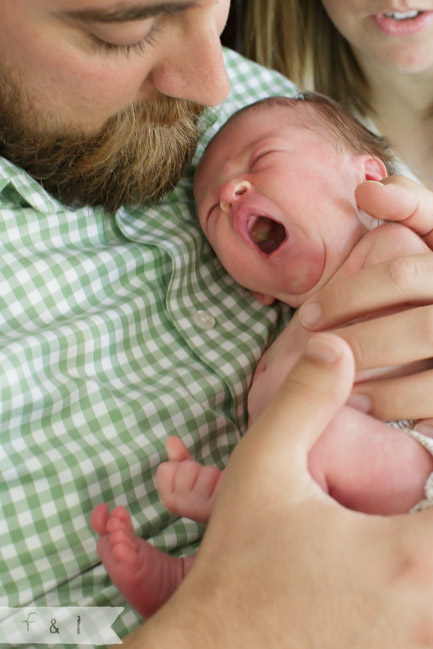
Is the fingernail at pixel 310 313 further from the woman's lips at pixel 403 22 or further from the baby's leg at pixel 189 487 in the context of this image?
the woman's lips at pixel 403 22

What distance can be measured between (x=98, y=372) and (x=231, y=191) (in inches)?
18.9

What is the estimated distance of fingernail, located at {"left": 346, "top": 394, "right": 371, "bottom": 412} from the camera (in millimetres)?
1257

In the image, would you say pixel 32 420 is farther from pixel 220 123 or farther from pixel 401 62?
pixel 401 62

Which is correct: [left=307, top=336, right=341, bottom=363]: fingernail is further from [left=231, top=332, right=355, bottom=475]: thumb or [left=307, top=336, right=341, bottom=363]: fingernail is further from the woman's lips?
the woman's lips

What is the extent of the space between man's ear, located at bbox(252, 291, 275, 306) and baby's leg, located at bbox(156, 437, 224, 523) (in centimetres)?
52

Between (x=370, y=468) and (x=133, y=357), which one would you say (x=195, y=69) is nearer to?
(x=133, y=357)

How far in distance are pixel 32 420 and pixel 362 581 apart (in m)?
0.65

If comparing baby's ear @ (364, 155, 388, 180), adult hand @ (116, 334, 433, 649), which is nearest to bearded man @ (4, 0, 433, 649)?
adult hand @ (116, 334, 433, 649)

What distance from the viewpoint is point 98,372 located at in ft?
4.61

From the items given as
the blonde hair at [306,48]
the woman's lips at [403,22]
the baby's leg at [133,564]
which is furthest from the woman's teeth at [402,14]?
the baby's leg at [133,564]

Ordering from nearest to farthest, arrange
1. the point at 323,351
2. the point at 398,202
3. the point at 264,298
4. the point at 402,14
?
the point at 323,351
the point at 398,202
the point at 264,298
the point at 402,14

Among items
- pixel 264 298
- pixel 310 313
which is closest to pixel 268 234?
pixel 264 298

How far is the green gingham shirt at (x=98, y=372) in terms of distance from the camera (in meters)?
1.23

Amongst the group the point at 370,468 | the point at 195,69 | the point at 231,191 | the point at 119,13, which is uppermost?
the point at 119,13
